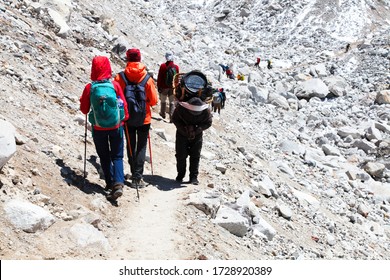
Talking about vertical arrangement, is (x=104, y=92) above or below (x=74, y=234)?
above

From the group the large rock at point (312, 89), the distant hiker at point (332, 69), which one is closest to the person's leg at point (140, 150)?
the large rock at point (312, 89)

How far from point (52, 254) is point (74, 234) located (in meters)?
0.42

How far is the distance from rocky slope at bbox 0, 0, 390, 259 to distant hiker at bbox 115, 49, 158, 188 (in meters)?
0.44

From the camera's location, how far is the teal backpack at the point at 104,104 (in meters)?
6.43

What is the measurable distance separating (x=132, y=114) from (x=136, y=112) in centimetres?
7

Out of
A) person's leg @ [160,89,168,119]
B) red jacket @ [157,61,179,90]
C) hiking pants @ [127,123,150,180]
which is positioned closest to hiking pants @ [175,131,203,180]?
hiking pants @ [127,123,150,180]

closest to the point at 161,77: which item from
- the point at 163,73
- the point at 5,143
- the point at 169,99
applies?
the point at 163,73

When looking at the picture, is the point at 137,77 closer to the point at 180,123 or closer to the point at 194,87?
the point at 194,87

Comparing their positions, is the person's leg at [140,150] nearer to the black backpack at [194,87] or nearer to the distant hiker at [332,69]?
the black backpack at [194,87]

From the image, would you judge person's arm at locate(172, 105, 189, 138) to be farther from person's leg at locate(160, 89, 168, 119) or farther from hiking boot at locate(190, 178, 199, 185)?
person's leg at locate(160, 89, 168, 119)

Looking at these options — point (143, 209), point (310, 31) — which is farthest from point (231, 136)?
point (310, 31)

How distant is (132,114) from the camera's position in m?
7.34
